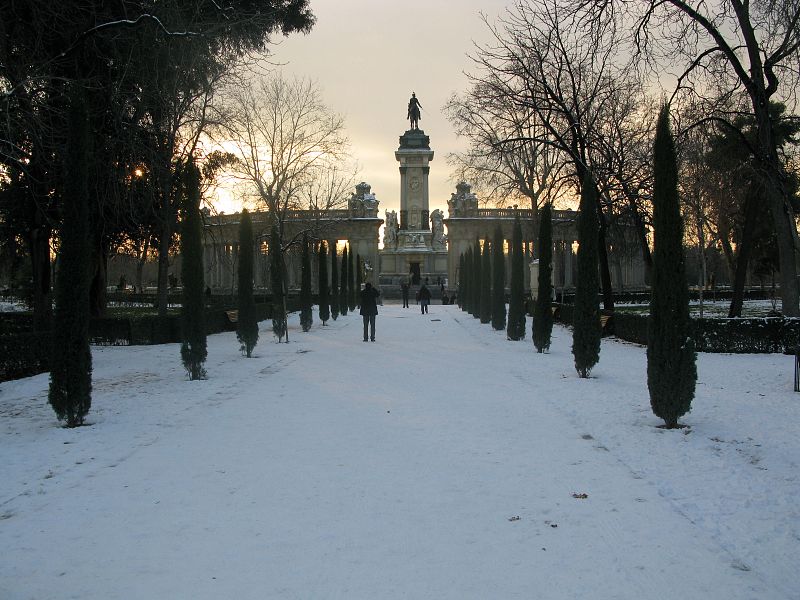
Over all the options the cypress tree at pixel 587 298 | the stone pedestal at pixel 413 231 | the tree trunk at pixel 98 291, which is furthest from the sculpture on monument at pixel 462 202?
the cypress tree at pixel 587 298

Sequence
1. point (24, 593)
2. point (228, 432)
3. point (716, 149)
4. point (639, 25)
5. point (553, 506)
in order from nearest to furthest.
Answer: point (24, 593), point (553, 506), point (228, 432), point (639, 25), point (716, 149)

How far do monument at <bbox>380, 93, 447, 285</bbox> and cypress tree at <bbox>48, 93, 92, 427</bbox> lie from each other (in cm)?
6090

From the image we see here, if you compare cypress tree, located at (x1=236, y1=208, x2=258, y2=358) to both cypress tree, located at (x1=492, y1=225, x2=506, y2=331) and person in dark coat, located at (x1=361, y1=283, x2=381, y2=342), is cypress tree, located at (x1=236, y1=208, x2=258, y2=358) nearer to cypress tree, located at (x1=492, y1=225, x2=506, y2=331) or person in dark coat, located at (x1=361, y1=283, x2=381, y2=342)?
person in dark coat, located at (x1=361, y1=283, x2=381, y2=342)

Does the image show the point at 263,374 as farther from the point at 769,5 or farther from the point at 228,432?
the point at 769,5

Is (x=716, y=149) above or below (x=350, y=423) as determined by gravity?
above

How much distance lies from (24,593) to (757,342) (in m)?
17.4

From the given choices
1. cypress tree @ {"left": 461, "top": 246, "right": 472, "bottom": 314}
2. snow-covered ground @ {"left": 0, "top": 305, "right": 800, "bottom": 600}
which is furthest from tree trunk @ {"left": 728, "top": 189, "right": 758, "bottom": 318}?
cypress tree @ {"left": 461, "top": 246, "right": 472, "bottom": 314}

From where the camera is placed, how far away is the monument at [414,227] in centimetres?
7181

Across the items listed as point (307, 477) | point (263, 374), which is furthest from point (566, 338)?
point (307, 477)

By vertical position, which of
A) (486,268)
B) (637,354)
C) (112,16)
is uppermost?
(112,16)

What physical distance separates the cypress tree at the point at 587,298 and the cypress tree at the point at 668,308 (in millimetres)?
→ 4430

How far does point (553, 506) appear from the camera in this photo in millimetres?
5664

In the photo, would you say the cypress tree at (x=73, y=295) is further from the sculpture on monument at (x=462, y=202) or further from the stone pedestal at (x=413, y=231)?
the sculpture on monument at (x=462, y=202)

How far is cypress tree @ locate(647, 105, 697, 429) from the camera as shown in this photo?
28.6ft
